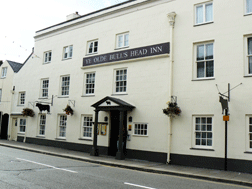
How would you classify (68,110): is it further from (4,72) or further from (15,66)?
(4,72)

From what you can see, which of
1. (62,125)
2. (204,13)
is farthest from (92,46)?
(204,13)

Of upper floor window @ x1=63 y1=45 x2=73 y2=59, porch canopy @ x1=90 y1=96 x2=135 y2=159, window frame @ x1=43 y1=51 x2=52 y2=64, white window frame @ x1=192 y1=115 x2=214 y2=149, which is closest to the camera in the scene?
white window frame @ x1=192 y1=115 x2=214 y2=149

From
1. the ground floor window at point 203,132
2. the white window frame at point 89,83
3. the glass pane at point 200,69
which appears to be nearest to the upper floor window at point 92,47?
the white window frame at point 89,83

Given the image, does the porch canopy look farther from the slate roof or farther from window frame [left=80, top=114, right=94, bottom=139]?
the slate roof

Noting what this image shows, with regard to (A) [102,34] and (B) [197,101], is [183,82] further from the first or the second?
(A) [102,34]

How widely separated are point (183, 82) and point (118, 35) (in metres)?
6.07

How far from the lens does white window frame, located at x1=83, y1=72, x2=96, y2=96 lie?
1855cm

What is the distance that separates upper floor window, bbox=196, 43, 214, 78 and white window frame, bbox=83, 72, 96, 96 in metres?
7.68

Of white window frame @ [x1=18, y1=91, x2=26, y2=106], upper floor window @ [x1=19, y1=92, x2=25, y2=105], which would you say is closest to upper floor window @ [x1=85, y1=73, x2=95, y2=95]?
white window frame @ [x1=18, y1=91, x2=26, y2=106]

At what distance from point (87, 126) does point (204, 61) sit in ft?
29.9

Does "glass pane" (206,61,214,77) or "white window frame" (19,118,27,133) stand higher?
"glass pane" (206,61,214,77)

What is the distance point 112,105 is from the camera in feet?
51.0

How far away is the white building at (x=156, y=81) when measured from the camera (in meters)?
12.5

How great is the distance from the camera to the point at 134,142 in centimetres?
1541
